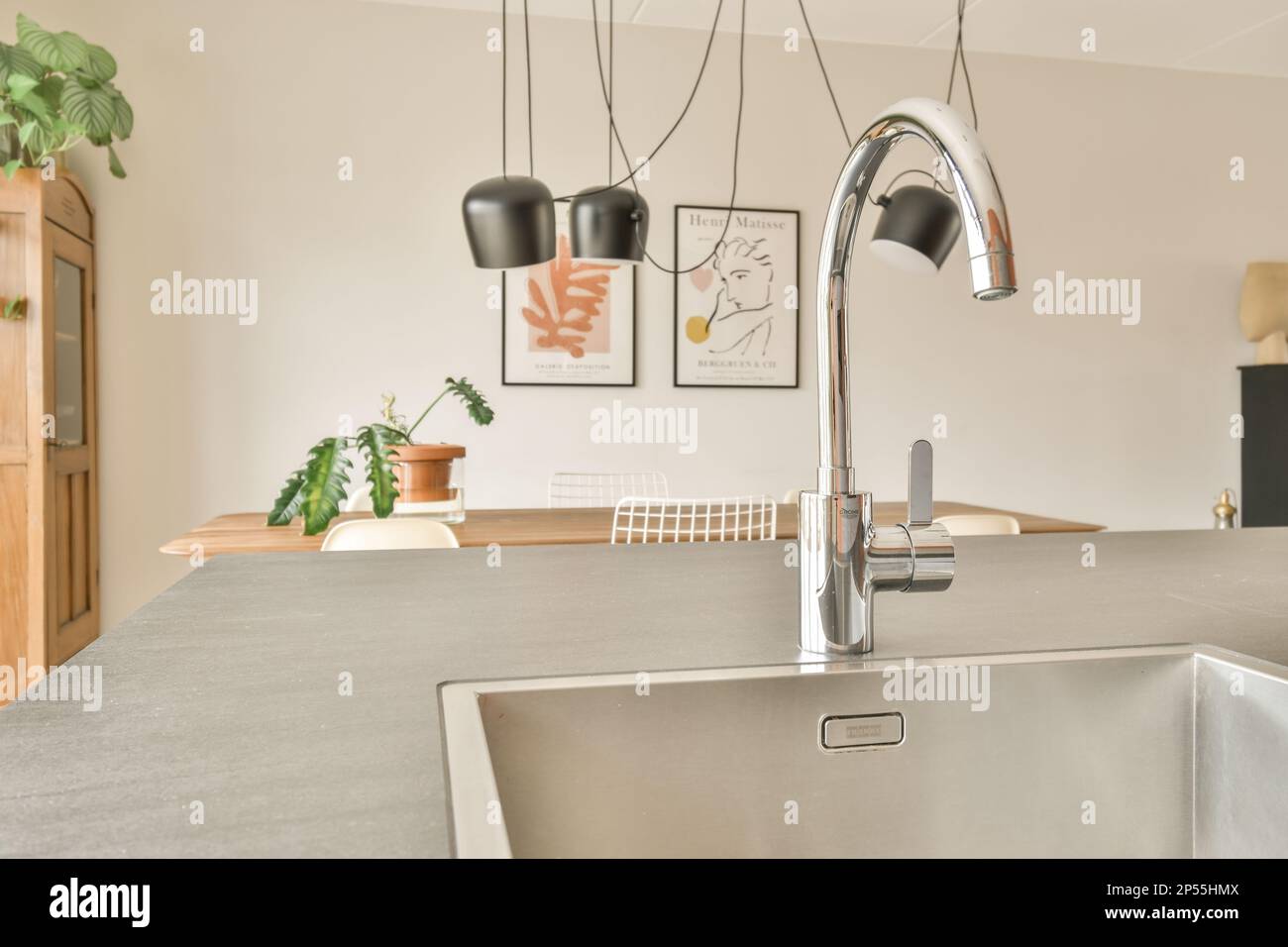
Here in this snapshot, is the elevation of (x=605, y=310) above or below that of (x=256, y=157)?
below

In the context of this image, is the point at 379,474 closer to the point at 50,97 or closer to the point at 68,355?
the point at 68,355

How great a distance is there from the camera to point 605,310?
361 cm

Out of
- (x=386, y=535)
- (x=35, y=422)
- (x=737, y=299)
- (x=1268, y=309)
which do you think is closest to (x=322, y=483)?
(x=386, y=535)

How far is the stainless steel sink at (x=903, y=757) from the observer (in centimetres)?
54

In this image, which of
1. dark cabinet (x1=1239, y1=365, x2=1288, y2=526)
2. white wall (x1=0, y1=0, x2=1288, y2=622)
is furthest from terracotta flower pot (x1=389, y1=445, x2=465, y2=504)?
dark cabinet (x1=1239, y1=365, x2=1288, y2=526)

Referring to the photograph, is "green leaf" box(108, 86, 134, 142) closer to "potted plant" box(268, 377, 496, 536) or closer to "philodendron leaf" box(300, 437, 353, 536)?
"potted plant" box(268, 377, 496, 536)

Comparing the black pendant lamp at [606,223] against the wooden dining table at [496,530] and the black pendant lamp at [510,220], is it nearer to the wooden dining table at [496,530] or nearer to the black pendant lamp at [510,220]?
the black pendant lamp at [510,220]

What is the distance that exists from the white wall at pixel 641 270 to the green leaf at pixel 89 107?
1.61 feet

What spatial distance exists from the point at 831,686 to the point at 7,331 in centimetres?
302

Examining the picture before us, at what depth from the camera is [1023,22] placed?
3.63m

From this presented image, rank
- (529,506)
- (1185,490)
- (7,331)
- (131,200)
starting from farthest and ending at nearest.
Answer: (1185,490)
(529,506)
(131,200)
(7,331)

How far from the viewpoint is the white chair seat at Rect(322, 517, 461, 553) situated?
2.00 meters
